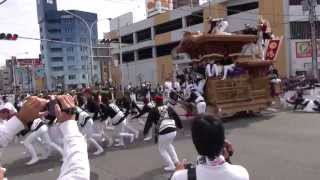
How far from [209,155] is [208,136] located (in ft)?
0.45

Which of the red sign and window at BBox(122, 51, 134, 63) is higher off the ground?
window at BBox(122, 51, 134, 63)

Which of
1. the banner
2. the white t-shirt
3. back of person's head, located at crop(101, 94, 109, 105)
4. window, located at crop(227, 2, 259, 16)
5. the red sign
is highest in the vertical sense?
window, located at crop(227, 2, 259, 16)

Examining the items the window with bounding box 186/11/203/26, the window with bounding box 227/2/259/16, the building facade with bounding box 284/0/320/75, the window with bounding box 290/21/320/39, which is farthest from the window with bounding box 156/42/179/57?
the window with bounding box 290/21/320/39

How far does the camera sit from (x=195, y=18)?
193 ft

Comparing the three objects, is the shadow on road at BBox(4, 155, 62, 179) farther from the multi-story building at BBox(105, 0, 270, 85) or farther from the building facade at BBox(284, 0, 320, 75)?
the multi-story building at BBox(105, 0, 270, 85)

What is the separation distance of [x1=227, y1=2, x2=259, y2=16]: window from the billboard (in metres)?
19.1

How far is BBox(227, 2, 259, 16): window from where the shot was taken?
1971 inches

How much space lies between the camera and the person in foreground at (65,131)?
246cm

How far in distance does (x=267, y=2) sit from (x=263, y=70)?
91.2 ft

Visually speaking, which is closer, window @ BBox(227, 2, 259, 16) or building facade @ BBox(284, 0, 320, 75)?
building facade @ BBox(284, 0, 320, 75)

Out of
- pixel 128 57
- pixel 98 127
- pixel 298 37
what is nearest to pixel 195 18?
pixel 298 37

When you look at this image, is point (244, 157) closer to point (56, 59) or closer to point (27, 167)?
point (27, 167)

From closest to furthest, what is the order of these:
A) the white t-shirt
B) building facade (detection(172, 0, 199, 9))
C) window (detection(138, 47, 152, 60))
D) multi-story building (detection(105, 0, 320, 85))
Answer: the white t-shirt → multi-story building (detection(105, 0, 320, 85)) → building facade (detection(172, 0, 199, 9)) → window (detection(138, 47, 152, 60))

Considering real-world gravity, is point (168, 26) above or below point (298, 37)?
above
